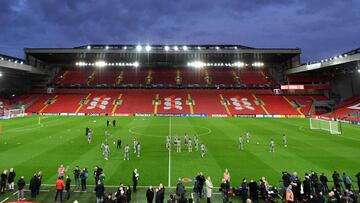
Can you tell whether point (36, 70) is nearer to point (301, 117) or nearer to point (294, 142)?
point (294, 142)

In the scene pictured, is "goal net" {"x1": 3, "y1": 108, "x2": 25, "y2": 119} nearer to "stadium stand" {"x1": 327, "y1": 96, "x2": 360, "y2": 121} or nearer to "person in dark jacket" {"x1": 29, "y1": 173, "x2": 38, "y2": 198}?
"person in dark jacket" {"x1": 29, "y1": 173, "x2": 38, "y2": 198}

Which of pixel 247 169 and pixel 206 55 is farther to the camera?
pixel 206 55

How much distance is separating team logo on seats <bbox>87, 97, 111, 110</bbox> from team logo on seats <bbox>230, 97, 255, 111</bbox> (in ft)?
116

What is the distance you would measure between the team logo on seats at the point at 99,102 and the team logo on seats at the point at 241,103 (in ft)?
116

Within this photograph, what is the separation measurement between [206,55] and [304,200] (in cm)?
6015

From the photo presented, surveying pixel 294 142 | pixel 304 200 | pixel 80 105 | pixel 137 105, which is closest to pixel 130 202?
pixel 304 200

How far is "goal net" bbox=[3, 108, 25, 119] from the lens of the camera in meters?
54.1

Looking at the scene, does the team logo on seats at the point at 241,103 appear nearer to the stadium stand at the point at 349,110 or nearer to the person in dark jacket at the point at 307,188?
the stadium stand at the point at 349,110

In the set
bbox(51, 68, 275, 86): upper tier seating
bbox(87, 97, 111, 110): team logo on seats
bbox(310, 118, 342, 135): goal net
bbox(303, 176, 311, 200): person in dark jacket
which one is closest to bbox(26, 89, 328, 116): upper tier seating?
bbox(87, 97, 111, 110): team logo on seats

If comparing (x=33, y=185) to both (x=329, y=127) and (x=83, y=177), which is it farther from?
(x=329, y=127)

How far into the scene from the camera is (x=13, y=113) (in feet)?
189

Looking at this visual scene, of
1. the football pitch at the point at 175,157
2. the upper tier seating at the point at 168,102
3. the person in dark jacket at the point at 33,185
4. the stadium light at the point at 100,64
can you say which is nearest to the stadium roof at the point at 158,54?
the stadium light at the point at 100,64

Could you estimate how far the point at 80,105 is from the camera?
218 ft

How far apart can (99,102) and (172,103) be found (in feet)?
67.1
